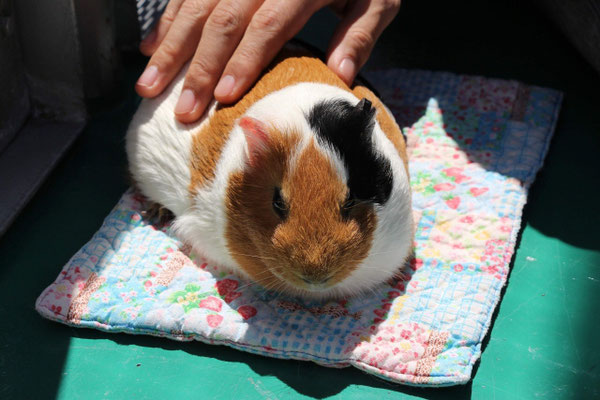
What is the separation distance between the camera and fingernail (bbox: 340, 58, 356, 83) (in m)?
1.95

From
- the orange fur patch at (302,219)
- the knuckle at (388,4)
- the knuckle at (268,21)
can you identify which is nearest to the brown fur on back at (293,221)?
the orange fur patch at (302,219)

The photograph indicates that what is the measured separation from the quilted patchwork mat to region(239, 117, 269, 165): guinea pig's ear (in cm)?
45

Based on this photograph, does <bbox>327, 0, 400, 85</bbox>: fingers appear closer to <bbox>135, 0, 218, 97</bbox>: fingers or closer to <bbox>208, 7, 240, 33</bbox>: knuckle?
<bbox>208, 7, 240, 33</bbox>: knuckle

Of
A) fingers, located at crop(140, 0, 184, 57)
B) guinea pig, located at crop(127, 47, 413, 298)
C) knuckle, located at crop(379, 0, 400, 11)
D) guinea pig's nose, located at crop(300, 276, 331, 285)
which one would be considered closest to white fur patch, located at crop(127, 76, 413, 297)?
guinea pig, located at crop(127, 47, 413, 298)

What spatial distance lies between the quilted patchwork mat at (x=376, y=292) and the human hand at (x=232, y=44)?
1.42 ft

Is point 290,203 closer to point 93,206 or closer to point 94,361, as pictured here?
point 94,361

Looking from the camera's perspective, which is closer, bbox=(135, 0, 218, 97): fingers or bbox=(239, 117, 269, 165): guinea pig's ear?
bbox=(239, 117, 269, 165): guinea pig's ear

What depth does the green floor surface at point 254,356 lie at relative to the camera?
160 cm

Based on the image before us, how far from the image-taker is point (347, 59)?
198 centimetres

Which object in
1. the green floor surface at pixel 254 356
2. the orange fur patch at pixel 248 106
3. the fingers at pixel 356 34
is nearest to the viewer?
the green floor surface at pixel 254 356

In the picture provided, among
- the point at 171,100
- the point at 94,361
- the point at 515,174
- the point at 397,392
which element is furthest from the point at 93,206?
the point at 515,174

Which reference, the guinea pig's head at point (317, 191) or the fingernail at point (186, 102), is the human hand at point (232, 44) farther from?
the guinea pig's head at point (317, 191)

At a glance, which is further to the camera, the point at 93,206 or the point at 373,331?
the point at 93,206

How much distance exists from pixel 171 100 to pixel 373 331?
0.88 metres
